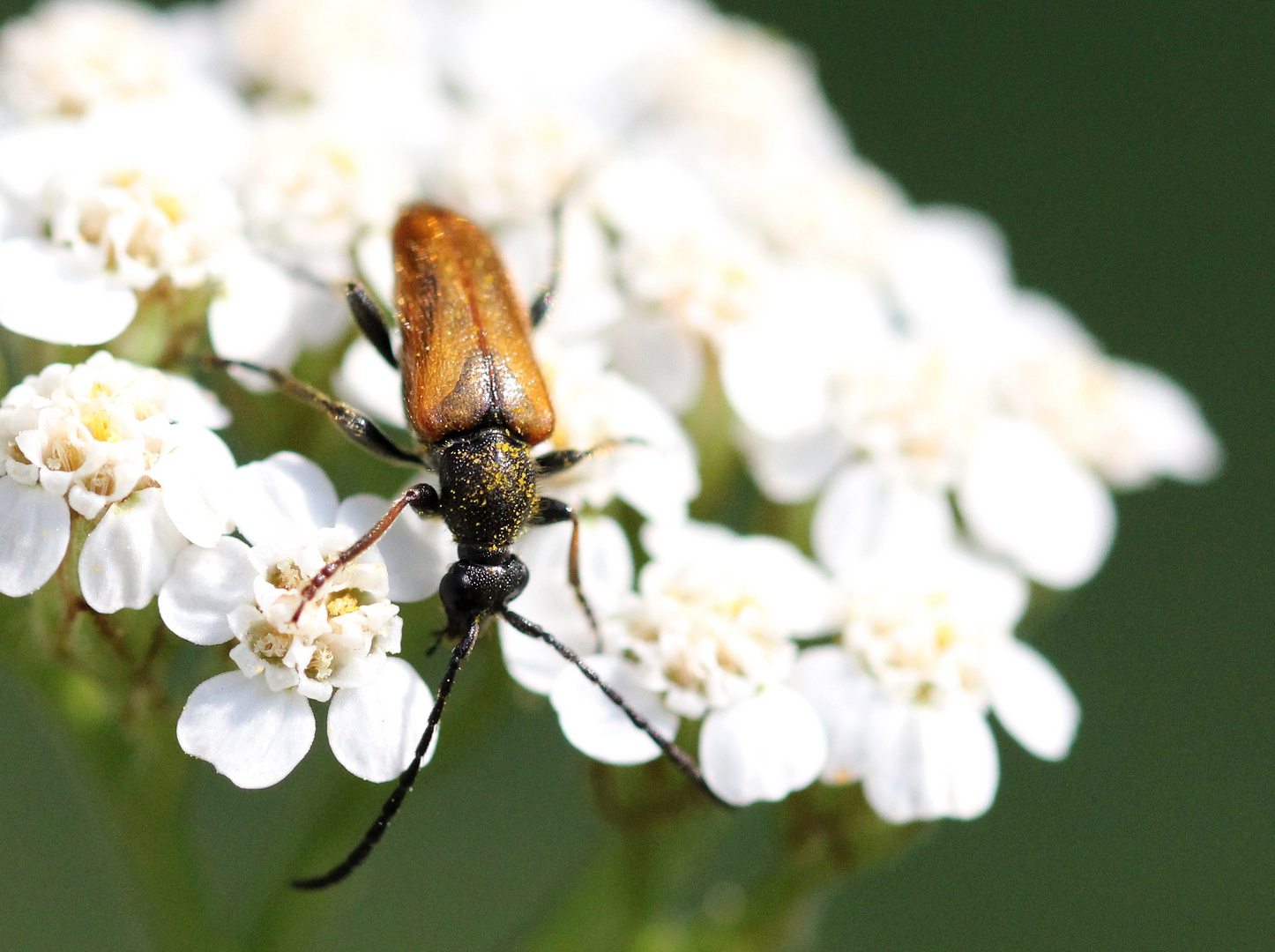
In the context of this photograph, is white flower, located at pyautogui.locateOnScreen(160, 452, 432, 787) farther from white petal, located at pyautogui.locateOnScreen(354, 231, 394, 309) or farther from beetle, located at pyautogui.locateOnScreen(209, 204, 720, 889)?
white petal, located at pyautogui.locateOnScreen(354, 231, 394, 309)

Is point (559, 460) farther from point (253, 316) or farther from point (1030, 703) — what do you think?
point (1030, 703)

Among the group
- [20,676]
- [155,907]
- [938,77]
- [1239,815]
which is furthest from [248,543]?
[938,77]

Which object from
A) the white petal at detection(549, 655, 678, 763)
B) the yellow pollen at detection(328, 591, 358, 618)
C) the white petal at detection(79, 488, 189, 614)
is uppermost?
the yellow pollen at detection(328, 591, 358, 618)

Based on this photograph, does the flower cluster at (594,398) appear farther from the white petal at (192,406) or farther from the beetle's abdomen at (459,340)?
the beetle's abdomen at (459,340)

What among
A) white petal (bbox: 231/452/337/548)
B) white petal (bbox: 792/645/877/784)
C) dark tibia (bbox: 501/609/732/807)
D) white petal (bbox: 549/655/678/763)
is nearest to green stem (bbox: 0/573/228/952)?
white petal (bbox: 231/452/337/548)

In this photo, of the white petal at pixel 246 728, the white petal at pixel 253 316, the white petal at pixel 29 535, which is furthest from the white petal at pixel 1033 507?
the white petal at pixel 29 535

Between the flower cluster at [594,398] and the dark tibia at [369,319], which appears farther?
the dark tibia at [369,319]

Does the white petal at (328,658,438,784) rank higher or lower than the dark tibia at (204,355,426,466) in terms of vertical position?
lower
